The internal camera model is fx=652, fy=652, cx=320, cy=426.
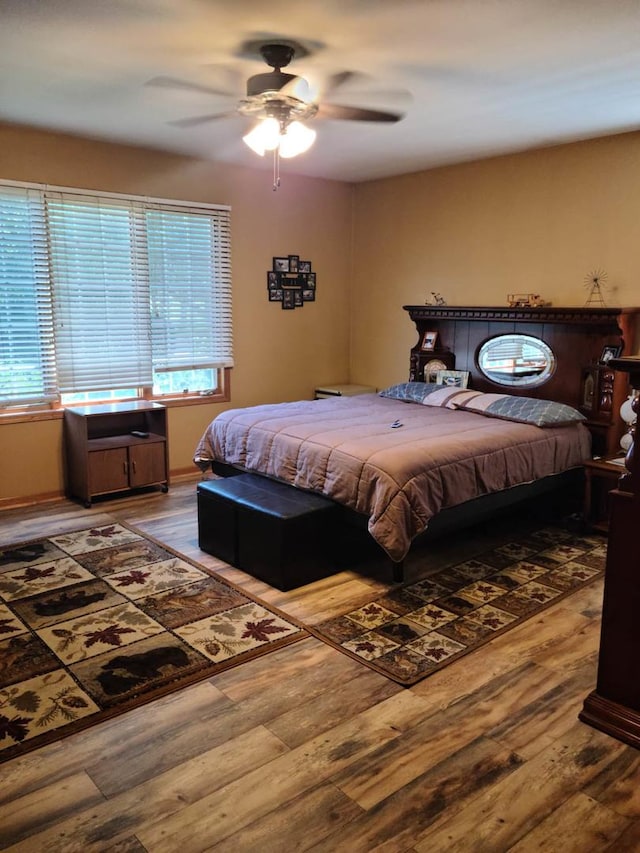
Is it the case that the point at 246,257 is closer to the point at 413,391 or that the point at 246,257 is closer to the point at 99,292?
the point at 99,292

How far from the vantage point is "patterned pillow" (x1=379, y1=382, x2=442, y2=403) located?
5.11 meters

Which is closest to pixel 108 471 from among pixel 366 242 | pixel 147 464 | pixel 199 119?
pixel 147 464

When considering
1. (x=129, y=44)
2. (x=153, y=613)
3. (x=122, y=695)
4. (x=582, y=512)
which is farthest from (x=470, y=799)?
(x=129, y=44)

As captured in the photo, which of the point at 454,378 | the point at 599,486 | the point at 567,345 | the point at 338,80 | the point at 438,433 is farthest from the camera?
the point at 454,378

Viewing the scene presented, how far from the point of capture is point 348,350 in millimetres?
6641

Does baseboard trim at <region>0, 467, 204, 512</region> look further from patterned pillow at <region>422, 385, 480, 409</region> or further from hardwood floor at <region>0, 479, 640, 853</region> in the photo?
hardwood floor at <region>0, 479, 640, 853</region>

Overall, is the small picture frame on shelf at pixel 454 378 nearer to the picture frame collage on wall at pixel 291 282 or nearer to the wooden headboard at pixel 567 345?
the wooden headboard at pixel 567 345

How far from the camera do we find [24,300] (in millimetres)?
4527

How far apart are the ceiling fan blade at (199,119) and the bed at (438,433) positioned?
5.86ft

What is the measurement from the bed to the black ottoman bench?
0.45 feet

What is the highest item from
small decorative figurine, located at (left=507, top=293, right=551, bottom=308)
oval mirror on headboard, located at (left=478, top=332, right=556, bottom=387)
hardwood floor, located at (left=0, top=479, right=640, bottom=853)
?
small decorative figurine, located at (left=507, top=293, right=551, bottom=308)

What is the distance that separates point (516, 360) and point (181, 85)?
3.02m

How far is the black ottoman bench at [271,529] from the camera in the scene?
10.9 ft

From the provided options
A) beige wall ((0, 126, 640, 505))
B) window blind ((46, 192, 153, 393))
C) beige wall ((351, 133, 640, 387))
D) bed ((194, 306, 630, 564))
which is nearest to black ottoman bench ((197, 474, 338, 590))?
bed ((194, 306, 630, 564))
